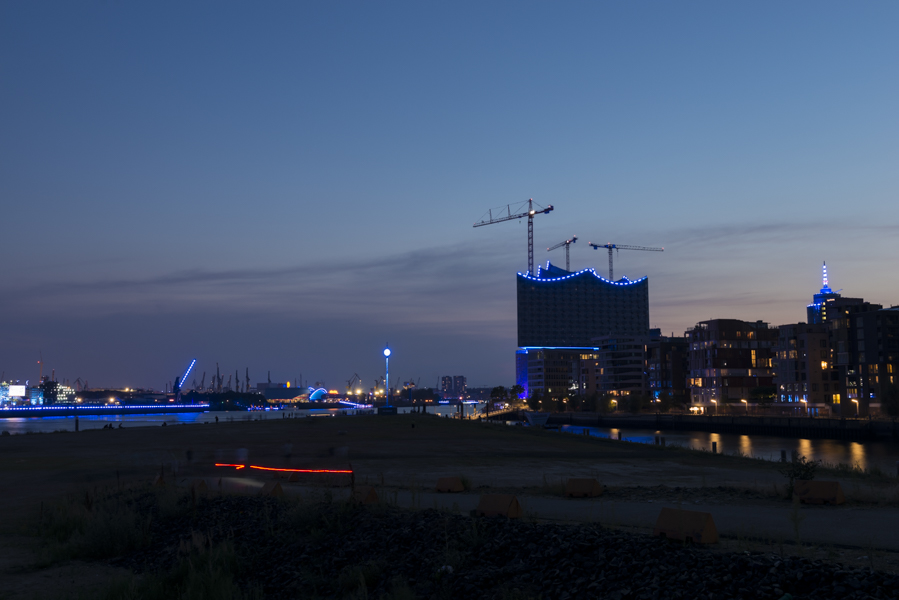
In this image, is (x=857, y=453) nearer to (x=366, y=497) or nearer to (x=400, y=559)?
(x=366, y=497)

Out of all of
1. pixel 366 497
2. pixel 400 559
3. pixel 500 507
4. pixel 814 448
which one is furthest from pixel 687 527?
pixel 814 448

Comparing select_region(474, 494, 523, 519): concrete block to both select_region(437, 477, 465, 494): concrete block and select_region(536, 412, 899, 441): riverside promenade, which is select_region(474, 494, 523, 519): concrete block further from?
select_region(536, 412, 899, 441): riverside promenade

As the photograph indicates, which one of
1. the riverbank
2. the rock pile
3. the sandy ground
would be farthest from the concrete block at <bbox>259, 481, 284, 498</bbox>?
the sandy ground

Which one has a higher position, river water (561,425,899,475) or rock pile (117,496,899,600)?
rock pile (117,496,899,600)

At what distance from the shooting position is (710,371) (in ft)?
550

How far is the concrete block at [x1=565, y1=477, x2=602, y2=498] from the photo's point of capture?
18984 millimetres

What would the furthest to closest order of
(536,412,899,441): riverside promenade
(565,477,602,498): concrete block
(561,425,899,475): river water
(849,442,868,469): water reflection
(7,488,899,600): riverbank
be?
(536,412,899,441): riverside promenade → (561,425,899,475): river water → (849,442,868,469): water reflection → (565,477,602,498): concrete block → (7,488,899,600): riverbank

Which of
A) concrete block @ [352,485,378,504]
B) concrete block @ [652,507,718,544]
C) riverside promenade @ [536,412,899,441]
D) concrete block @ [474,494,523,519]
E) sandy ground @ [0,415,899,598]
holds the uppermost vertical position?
concrete block @ [652,507,718,544]

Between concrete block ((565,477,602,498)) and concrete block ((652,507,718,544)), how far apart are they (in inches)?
292

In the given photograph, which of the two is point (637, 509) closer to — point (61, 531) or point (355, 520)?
point (355, 520)

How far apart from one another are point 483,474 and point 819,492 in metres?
15.1

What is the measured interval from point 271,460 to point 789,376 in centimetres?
13770

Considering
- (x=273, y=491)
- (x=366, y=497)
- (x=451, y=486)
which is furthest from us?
(x=451, y=486)

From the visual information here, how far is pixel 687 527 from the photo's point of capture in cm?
1129
